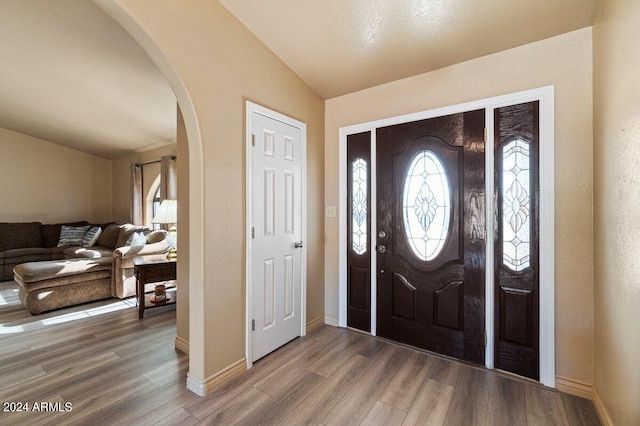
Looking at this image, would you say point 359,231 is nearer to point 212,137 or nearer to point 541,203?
point 541,203

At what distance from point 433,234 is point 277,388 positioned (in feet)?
5.59

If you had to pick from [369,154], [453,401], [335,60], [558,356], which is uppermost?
[335,60]

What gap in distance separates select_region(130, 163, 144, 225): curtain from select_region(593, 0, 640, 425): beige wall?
6.98 meters

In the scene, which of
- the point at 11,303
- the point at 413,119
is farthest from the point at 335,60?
the point at 11,303

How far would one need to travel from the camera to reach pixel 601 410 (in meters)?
1.66

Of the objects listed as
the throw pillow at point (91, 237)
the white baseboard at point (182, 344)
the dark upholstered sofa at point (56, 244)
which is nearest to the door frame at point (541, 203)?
the white baseboard at point (182, 344)

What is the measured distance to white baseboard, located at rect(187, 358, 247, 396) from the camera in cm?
189

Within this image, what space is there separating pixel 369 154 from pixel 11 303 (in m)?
4.97

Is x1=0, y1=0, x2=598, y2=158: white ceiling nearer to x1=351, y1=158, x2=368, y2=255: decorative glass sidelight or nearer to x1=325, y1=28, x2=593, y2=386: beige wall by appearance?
x1=325, y1=28, x2=593, y2=386: beige wall

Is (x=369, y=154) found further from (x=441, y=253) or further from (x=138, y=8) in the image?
(x=138, y=8)

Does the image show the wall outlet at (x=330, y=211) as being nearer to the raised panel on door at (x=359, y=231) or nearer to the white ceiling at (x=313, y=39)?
the raised panel on door at (x=359, y=231)

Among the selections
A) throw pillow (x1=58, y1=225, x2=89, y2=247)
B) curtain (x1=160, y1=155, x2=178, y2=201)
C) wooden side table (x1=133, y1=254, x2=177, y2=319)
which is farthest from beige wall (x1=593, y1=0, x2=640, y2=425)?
throw pillow (x1=58, y1=225, x2=89, y2=247)

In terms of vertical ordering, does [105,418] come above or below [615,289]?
below

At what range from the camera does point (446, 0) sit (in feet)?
5.79
